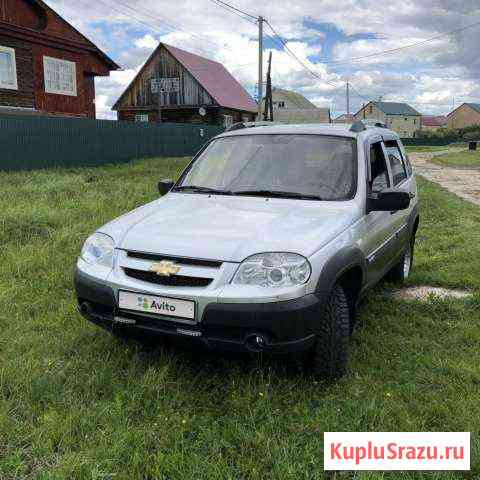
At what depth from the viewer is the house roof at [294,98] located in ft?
279

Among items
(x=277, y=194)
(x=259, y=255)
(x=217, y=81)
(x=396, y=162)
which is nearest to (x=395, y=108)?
(x=217, y=81)

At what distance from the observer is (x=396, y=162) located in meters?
5.39

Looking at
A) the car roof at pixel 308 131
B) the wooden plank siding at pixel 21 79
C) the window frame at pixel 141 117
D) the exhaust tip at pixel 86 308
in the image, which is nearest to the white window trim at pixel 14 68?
the wooden plank siding at pixel 21 79

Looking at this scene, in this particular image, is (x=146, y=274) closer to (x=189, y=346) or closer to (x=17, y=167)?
(x=189, y=346)

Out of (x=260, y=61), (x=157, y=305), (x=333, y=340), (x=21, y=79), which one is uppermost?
(x=260, y=61)

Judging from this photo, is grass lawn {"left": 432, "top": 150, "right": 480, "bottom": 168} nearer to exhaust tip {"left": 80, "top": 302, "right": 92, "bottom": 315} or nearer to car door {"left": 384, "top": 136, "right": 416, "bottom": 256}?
car door {"left": 384, "top": 136, "right": 416, "bottom": 256}

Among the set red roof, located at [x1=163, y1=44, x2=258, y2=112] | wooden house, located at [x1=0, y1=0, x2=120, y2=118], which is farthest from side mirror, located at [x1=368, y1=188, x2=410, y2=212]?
red roof, located at [x1=163, y1=44, x2=258, y2=112]

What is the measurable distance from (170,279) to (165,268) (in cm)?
7

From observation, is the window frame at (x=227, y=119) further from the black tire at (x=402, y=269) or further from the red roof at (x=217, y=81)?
the black tire at (x=402, y=269)

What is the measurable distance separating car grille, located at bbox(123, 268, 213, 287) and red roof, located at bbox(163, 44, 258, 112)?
35.0 meters

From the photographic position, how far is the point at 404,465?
2.58 m

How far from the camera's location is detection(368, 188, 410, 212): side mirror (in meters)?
3.78

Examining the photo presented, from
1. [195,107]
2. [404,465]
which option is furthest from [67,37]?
[404,465]

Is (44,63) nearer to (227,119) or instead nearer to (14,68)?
(14,68)
